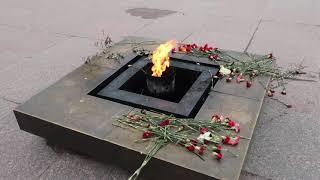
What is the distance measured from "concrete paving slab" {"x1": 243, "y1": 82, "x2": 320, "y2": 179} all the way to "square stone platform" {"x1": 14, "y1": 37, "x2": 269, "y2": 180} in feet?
1.33

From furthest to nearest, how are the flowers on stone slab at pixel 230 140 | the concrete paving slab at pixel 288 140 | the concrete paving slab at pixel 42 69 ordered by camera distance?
1. the concrete paving slab at pixel 42 69
2. the concrete paving slab at pixel 288 140
3. the flowers on stone slab at pixel 230 140

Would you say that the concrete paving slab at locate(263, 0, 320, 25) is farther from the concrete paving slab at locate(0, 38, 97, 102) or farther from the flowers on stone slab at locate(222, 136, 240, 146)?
the flowers on stone slab at locate(222, 136, 240, 146)

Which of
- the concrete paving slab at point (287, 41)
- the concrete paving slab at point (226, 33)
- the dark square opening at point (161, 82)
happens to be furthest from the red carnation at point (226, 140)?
the concrete paving slab at point (226, 33)

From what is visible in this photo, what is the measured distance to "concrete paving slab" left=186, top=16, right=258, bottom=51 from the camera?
4.82m

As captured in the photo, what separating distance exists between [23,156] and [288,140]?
7.63 feet

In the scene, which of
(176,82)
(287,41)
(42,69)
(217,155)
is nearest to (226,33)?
(287,41)

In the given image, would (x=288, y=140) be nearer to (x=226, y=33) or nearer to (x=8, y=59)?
(x=226, y=33)

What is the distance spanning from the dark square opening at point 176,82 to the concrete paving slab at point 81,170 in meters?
0.77

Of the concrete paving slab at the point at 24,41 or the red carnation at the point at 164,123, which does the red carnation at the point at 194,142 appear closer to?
the red carnation at the point at 164,123

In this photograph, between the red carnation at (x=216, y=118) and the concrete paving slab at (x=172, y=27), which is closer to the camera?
the red carnation at (x=216, y=118)

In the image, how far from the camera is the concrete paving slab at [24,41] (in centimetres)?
485

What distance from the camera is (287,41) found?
190 inches

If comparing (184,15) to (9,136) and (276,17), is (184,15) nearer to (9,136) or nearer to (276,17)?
Result: (276,17)

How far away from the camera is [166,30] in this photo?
5434 millimetres
